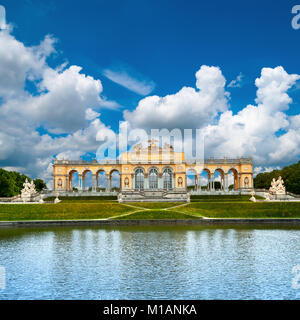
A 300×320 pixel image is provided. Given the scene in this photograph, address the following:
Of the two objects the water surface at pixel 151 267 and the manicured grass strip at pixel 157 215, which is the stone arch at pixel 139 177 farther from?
the water surface at pixel 151 267

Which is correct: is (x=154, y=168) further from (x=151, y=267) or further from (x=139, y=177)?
(x=151, y=267)

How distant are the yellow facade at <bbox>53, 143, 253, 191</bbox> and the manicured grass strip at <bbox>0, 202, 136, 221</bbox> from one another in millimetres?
29533

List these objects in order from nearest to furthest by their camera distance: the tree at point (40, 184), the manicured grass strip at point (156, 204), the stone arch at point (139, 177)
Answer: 1. the manicured grass strip at point (156, 204)
2. the stone arch at point (139, 177)
3. the tree at point (40, 184)

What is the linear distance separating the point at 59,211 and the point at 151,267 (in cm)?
3197

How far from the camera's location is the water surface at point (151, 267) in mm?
12773

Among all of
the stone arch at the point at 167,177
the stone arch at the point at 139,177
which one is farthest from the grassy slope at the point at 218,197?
the stone arch at the point at 139,177

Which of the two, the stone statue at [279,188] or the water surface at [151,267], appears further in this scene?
the stone statue at [279,188]

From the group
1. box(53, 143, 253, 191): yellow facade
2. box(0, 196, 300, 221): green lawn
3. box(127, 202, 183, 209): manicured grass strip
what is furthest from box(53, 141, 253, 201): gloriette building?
box(0, 196, 300, 221): green lawn

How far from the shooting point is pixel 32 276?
15086 millimetres

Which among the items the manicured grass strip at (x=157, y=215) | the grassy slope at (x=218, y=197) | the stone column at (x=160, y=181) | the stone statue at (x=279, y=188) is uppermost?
the stone column at (x=160, y=181)

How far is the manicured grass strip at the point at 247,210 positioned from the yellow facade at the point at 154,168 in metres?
29.3
